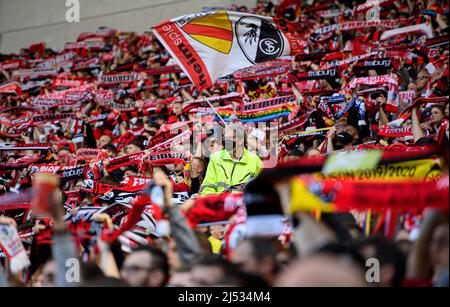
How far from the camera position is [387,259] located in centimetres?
291

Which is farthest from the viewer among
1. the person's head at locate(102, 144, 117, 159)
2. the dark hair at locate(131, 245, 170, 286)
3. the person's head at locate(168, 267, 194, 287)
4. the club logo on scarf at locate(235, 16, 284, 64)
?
the person's head at locate(102, 144, 117, 159)

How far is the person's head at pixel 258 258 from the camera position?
3016 millimetres

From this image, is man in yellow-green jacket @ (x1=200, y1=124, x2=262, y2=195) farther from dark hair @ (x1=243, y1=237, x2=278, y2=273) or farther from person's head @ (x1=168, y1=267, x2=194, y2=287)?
dark hair @ (x1=243, y1=237, x2=278, y2=273)

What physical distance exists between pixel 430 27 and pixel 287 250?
692 cm

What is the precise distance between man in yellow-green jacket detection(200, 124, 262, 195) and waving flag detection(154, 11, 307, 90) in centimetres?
107

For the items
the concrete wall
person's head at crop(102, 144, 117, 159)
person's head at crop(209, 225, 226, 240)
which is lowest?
person's head at crop(209, 225, 226, 240)

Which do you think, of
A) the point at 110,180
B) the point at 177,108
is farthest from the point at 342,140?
the point at 177,108

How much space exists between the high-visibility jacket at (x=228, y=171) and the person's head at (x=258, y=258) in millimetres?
2806

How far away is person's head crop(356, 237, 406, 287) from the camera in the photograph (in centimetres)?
289

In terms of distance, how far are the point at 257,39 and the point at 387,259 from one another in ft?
16.3

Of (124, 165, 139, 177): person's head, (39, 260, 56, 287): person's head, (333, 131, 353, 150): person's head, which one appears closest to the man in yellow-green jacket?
(333, 131, 353, 150): person's head

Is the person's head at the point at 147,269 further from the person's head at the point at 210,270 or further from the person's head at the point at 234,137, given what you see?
the person's head at the point at 234,137
